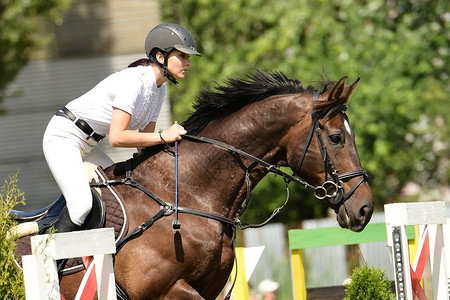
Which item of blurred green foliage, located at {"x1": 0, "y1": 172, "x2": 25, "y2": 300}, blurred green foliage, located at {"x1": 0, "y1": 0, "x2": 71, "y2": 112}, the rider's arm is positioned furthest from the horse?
blurred green foliage, located at {"x1": 0, "y1": 0, "x2": 71, "y2": 112}

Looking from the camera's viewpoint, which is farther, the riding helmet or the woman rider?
the riding helmet

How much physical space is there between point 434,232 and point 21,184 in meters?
12.1

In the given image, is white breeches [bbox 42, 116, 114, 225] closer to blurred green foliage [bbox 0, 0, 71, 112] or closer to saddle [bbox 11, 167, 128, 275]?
saddle [bbox 11, 167, 128, 275]

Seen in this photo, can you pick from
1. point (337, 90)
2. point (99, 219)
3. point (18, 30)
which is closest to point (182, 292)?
point (99, 219)

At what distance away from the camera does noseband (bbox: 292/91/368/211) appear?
4781mm

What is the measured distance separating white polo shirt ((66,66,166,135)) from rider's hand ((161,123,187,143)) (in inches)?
8.5

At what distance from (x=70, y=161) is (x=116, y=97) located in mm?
475

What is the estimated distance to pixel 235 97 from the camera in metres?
5.18

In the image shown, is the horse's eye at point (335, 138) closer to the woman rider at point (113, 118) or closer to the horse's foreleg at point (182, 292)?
the woman rider at point (113, 118)

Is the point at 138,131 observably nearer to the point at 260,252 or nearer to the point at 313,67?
the point at 260,252

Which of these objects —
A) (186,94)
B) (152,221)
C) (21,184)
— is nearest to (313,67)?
(186,94)

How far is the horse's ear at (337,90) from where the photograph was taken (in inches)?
190

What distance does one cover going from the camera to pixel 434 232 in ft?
16.5

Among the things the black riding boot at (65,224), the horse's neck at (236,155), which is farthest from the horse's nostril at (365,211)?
the black riding boot at (65,224)
